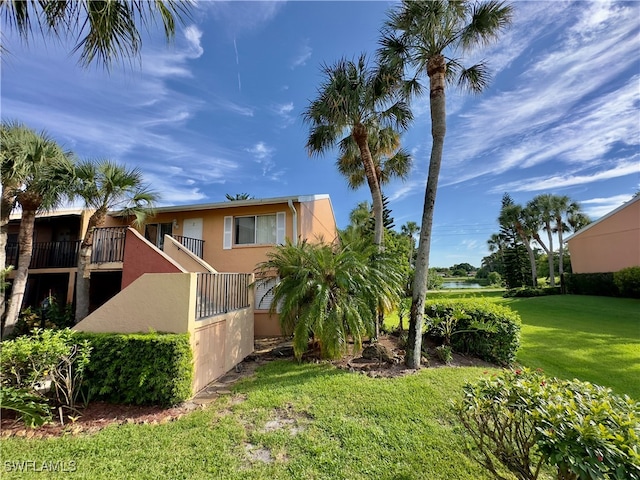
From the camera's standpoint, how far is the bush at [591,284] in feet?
68.0

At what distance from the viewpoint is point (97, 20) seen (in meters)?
3.12

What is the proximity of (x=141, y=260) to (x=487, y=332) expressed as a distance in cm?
1024

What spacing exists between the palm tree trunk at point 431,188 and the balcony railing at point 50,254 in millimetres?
15775

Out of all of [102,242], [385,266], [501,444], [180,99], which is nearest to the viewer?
[501,444]

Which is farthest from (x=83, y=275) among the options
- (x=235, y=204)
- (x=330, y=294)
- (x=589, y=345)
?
A: (x=589, y=345)

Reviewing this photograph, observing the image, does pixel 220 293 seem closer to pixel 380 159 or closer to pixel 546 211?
pixel 380 159

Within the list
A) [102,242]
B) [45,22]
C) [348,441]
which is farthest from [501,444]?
[102,242]

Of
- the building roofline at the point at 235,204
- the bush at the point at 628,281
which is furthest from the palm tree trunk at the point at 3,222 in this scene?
the bush at the point at 628,281

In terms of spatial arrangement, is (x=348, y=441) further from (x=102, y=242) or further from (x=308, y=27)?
(x=102, y=242)

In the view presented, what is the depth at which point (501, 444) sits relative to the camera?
117 inches

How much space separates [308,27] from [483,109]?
703cm

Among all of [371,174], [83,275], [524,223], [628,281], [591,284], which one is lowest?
[591,284]

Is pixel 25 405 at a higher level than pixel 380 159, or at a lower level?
lower

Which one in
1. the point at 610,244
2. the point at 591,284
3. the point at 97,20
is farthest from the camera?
the point at 591,284
